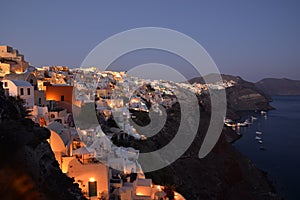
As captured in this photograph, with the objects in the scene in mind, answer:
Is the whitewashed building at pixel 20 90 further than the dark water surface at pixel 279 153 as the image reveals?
No

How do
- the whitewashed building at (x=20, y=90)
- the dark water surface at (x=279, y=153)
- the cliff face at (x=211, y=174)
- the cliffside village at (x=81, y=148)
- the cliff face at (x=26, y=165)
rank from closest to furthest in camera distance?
the cliff face at (x=26, y=165), the cliffside village at (x=81, y=148), the whitewashed building at (x=20, y=90), the cliff face at (x=211, y=174), the dark water surface at (x=279, y=153)

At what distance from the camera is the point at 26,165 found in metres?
4.86

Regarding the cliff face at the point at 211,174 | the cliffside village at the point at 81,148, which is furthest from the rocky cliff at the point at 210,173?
A: the cliffside village at the point at 81,148

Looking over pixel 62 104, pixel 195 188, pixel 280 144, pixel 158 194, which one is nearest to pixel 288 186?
pixel 195 188

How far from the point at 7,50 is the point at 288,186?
1068 inches

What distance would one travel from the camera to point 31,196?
4473 millimetres

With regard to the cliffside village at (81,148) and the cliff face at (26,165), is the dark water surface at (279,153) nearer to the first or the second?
the cliffside village at (81,148)

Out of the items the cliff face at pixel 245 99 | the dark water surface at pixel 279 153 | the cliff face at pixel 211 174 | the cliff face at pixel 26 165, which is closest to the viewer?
the cliff face at pixel 26 165

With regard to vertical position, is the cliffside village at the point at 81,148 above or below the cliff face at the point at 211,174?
above

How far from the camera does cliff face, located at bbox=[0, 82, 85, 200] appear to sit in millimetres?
4395

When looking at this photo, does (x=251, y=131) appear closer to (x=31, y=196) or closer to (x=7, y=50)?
(x=7, y=50)

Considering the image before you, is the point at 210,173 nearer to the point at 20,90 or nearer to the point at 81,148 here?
the point at 81,148

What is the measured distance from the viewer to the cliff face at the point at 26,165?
4395mm

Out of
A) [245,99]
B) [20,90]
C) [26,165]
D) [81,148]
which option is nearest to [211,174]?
[81,148]
